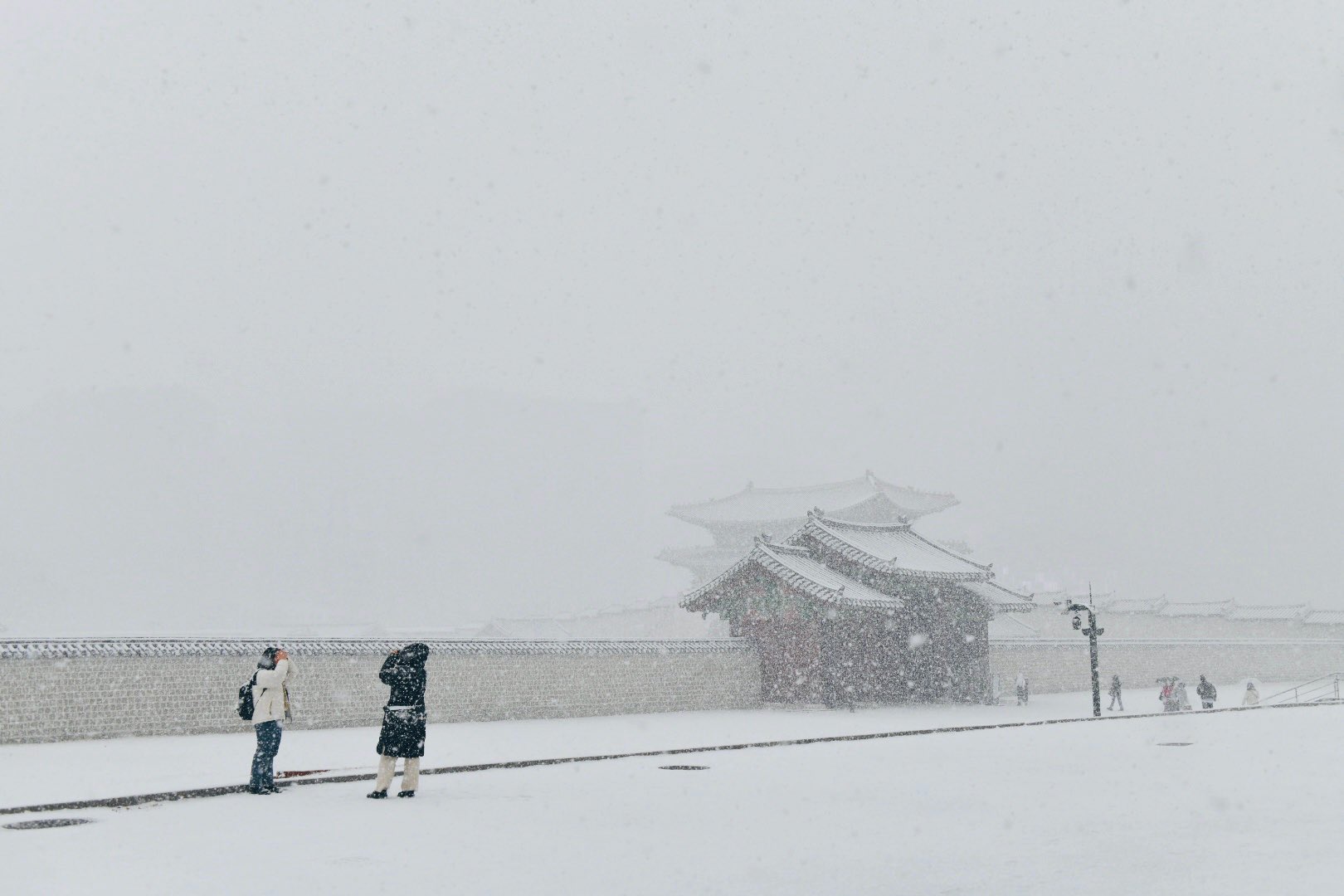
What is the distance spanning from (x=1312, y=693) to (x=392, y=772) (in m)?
48.1

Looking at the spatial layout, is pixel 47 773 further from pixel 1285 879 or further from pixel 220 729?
pixel 1285 879

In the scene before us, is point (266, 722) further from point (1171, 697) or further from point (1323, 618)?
point (1323, 618)

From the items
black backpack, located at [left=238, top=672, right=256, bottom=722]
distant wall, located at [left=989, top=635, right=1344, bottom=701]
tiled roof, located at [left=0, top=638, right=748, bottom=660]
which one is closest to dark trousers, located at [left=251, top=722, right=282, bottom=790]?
black backpack, located at [left=238, top=672, right=256, bottom=722]

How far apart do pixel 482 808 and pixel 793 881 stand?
4.28 meters

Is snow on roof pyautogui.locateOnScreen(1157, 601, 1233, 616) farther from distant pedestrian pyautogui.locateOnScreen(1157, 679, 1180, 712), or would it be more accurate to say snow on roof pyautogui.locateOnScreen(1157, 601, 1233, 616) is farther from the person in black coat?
the person in black coat

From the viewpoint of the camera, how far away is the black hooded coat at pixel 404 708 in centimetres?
1092

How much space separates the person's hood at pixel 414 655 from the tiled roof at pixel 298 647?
6.33 meters

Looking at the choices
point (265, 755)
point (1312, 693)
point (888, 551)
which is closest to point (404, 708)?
point (265, 755)

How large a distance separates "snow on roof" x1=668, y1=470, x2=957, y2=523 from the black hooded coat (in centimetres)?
5396

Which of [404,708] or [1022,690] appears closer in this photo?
[404,708]

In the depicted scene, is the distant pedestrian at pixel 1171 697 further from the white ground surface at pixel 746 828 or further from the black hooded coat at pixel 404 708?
the black hooded coat at pixel 404 708

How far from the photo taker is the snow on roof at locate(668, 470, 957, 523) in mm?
67500

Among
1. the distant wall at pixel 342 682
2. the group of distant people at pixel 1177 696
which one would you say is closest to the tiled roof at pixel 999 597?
the group of distant people at pixel 1177 696

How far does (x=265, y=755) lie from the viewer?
11.5m
